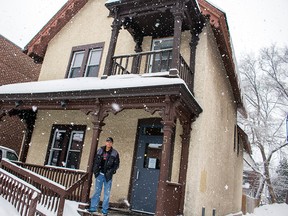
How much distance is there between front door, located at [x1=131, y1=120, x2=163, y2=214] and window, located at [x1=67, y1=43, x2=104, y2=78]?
3661 mm

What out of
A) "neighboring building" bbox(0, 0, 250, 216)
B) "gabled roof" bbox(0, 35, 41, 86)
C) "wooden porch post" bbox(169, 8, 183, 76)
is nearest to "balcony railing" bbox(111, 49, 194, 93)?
"neighboring building" bbox(0, 0, 250, 216)

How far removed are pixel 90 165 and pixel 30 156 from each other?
526cm

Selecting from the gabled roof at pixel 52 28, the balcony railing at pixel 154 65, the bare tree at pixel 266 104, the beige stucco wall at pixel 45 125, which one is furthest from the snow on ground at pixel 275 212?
the gabled roof at pixel 52 28

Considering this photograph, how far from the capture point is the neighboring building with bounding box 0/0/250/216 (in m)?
7.63

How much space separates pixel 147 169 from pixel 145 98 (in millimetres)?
2871

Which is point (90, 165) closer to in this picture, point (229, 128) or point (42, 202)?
point (42, 202)

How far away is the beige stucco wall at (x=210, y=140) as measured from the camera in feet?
26.7

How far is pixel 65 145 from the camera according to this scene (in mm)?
11125

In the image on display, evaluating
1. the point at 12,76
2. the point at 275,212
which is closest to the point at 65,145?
the point at 12,76

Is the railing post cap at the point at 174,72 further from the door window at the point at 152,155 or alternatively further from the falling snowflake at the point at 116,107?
the door window at the point at 152,155

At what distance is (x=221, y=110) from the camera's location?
11.3m

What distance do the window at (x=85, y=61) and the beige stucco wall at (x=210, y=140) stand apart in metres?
4.51

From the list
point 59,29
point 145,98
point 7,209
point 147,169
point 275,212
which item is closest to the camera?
point 7,209

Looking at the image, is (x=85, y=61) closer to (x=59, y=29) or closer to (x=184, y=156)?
(x=59, y=29)
